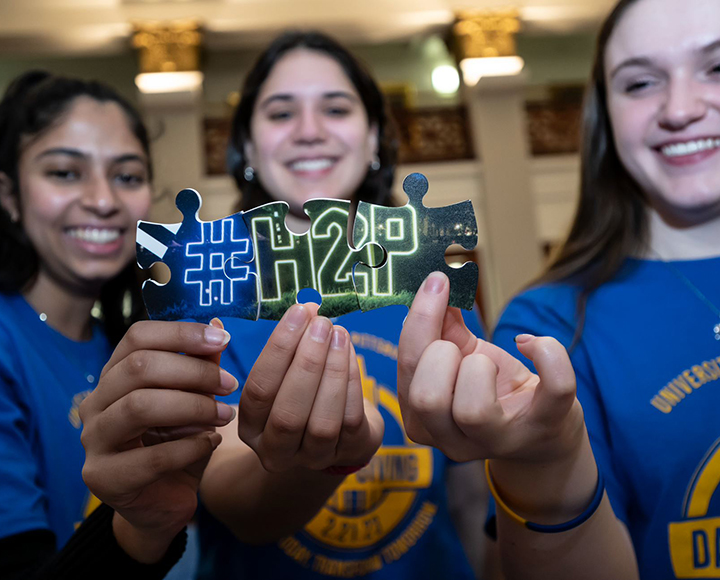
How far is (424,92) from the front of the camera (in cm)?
827

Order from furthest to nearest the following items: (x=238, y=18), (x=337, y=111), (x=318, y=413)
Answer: (x=238, y=18), (x=337, y=111), (x=318, y=413)

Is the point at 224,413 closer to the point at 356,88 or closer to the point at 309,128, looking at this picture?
the point at 309,128

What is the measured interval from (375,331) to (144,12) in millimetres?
6613

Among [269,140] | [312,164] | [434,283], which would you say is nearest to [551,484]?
[434,283]

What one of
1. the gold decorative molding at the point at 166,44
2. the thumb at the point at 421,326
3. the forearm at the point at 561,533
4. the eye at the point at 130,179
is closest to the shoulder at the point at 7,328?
the eye at the point at 130,179

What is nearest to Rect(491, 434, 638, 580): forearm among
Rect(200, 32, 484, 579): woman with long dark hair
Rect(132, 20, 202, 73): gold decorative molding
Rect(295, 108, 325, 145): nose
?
Rect(200, 32, 484, 579): woman with long dark hair

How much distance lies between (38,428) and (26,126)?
819 millimetres

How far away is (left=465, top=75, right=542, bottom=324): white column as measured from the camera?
7.27 meters

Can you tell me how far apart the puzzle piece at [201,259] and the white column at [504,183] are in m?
6.37

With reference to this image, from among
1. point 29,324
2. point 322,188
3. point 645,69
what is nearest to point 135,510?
point 29,324

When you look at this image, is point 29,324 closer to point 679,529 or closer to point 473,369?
point 473,369

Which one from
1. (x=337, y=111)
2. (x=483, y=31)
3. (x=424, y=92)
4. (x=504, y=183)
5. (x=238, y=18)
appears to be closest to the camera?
(x=337, y=111)

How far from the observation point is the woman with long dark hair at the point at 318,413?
3.17ft

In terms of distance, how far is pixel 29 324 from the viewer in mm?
1618
